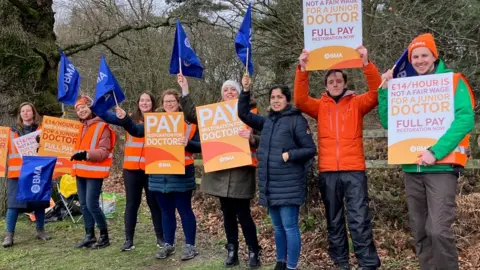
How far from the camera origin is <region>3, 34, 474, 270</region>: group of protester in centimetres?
381

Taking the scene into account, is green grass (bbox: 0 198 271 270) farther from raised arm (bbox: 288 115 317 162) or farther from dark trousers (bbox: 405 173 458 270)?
dark trousers (bbox: 405 173 458 270)

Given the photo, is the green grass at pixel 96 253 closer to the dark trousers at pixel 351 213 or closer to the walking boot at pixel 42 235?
the walking boot at pixel 42 235

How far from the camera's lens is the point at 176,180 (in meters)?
5.41

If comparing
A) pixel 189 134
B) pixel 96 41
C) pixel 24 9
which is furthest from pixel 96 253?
pixel 24 9

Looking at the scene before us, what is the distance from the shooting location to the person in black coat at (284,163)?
14.6 ft

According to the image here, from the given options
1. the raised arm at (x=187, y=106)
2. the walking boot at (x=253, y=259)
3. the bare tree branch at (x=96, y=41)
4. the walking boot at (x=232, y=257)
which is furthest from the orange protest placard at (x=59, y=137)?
the bare tree branch at (x=96, y=41)

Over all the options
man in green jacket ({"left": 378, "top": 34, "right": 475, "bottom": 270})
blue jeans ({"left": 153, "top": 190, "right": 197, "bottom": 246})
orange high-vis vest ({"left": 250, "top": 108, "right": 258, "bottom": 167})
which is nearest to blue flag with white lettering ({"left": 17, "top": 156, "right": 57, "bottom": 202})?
blue jeans ({"left": 153, "top": 190, "right": 197, "bottom": 246})

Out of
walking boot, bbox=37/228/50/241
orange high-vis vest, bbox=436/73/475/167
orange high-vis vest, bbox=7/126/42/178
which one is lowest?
walking boot, bbox=37/228/50/241

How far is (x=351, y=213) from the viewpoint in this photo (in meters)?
4.32

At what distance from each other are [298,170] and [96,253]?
3.18m

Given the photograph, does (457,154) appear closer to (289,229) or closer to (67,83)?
(289,229)

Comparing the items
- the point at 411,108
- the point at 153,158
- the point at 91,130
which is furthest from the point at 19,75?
the point at 411,108

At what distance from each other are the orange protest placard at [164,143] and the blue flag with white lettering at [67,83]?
1.46 metres

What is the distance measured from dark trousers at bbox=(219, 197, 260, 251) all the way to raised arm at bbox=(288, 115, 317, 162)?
0.90m
